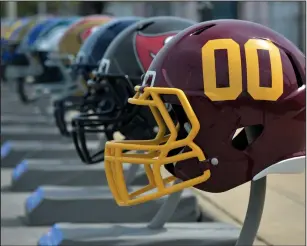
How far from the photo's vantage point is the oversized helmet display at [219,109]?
113 inches

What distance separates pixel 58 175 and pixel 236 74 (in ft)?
13.0

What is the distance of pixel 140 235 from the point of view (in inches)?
168

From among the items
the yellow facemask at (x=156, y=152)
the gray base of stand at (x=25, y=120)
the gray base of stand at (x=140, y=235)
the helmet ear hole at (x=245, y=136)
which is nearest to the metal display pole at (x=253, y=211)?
the helmet ear hole at (x=245, y=136)

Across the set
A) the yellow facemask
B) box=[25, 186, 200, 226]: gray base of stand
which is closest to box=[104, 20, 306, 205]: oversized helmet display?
the yellow facemask

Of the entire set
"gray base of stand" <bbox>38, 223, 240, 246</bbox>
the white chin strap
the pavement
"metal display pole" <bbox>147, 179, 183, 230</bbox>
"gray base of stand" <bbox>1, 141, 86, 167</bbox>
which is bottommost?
"gray base of stand" <bbox>1, 141, 86, 167</bbox>

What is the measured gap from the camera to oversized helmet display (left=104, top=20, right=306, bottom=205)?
2.88 m

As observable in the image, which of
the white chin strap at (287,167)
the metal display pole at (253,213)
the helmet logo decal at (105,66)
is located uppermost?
the white chin strap at (287,167)

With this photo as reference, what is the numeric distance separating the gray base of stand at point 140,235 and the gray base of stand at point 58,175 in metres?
1.93

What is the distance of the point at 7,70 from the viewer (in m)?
11.8

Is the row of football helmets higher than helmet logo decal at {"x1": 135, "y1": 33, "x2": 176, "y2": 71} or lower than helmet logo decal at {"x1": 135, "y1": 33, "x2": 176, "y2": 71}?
higher

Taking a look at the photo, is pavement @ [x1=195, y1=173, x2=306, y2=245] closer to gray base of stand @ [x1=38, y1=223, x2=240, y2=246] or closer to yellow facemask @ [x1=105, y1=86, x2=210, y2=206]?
gray base of stand @ [x1=38, y1=223, x2=240, y2=246]

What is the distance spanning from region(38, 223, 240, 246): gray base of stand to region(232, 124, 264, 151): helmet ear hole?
1138mm

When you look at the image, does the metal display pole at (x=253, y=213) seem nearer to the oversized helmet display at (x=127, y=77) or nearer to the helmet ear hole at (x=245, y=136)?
the helmet ear hole at (x=245, y=136)

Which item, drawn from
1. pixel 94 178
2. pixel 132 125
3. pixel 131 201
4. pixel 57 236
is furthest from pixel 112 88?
pixel 94 178
